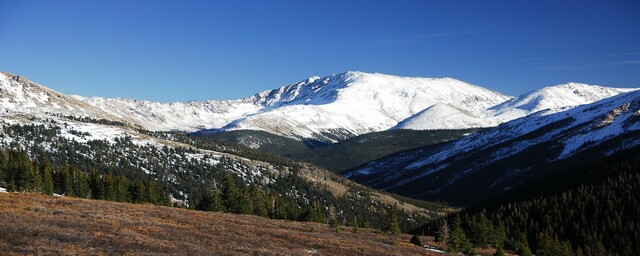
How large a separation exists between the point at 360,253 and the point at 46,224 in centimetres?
2937

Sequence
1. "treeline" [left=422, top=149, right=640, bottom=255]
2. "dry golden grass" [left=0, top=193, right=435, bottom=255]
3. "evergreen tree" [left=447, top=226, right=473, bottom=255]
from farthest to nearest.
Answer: "treeline" [left=422, top=149, right=640, bottom=255] < "evergreen tree" [left=447, top=226, right=473, bottom=255] < "dry golden grass" [left=0, top=193, right=435, bottom=255]

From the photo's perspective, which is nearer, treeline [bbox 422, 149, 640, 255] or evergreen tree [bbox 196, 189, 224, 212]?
evergreen tree [bbox 196, 189, 224, 212]

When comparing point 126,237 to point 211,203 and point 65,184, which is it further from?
point 65,184

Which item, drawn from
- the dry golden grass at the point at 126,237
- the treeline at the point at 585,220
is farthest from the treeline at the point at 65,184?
the treeline at the point at 585,220

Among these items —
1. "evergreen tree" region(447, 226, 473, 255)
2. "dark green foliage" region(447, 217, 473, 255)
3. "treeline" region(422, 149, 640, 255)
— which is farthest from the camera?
"treeline" region(422, 149, 640, 255)

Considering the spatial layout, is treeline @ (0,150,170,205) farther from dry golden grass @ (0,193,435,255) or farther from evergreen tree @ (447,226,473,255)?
evergreen tree @ (447,226,473,255)

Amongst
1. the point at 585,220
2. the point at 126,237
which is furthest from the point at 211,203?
the point at 585,220

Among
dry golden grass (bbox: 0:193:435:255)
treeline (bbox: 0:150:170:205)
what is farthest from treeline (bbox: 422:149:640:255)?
treeline (bbox: 0:150:170:205)

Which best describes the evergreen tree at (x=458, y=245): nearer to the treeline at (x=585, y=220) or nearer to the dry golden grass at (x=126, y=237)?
the dry golden grass at (x=126, y=237)

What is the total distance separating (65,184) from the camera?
11881 centimetres

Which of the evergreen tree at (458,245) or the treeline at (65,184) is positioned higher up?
the treeline at (65,184)

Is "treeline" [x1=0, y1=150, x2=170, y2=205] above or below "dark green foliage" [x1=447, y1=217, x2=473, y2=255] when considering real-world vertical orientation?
above

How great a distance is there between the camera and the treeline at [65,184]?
105250mm

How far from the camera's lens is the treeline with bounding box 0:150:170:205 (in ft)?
345
